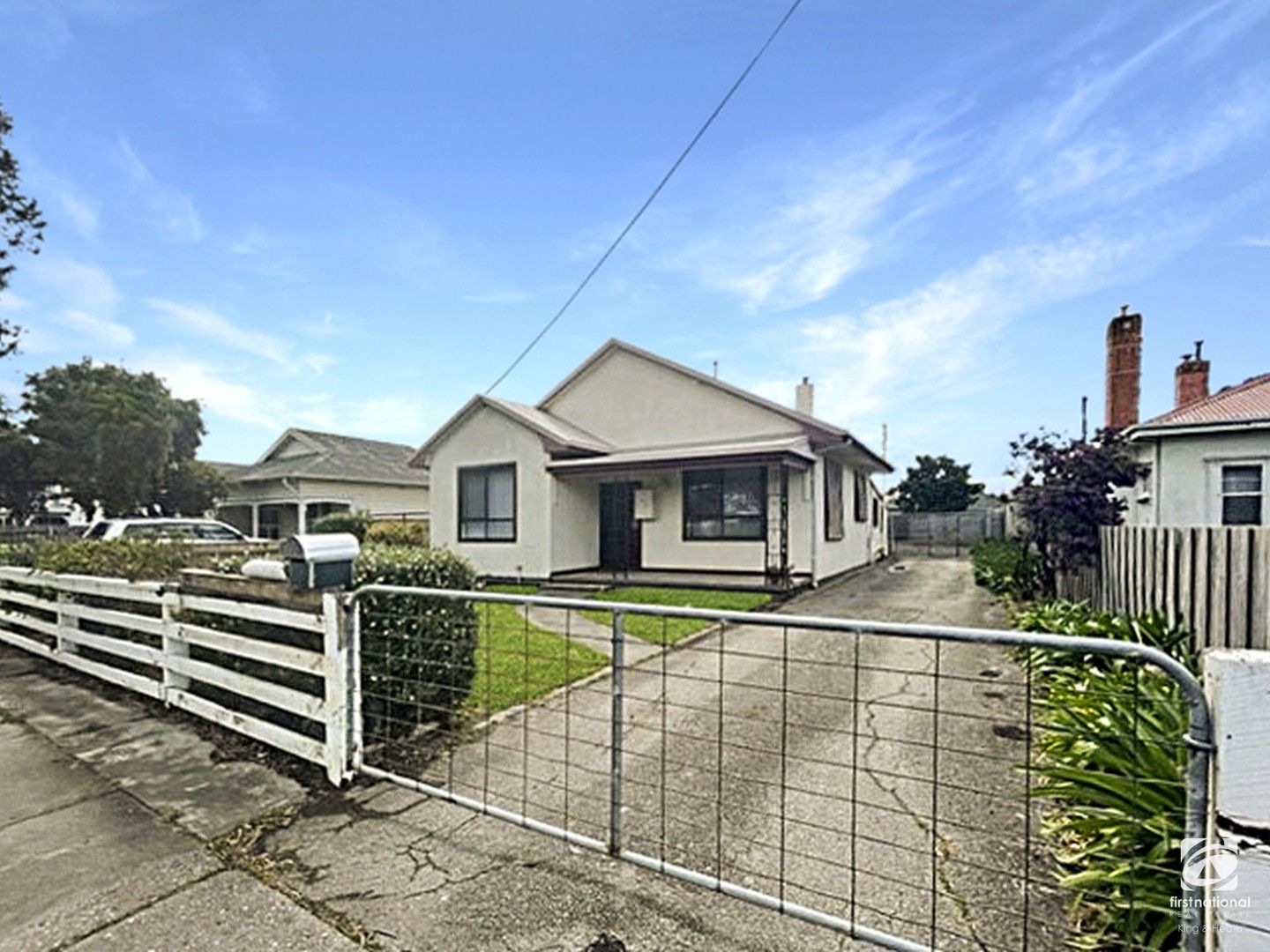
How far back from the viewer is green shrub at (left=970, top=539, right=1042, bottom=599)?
38.0ft

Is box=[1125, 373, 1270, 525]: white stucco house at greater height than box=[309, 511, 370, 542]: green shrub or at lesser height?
greater

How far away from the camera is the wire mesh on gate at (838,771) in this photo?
262 centimetres

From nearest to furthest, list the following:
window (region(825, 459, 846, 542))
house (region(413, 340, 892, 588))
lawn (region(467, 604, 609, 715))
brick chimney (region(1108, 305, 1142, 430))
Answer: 1. lawn (region(467, 604, 609, 715))
2. house (region(413, 340, 892, 588))
3. window (region(825, 459, 846, 542))
4. brick chimney (region(1108, 305, 1142, 430))

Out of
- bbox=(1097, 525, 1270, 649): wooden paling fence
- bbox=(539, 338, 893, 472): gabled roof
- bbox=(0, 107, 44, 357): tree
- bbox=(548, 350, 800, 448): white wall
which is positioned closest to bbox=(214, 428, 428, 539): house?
bbox=(0, 107, 44, 357): tree

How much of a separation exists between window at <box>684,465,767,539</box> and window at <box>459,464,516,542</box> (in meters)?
4.35

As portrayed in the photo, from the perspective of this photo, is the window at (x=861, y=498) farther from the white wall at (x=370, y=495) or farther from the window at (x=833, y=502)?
the white wall at (x=370, y=495)

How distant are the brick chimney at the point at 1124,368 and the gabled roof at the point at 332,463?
76.3ft

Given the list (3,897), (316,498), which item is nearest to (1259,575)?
(3,897)

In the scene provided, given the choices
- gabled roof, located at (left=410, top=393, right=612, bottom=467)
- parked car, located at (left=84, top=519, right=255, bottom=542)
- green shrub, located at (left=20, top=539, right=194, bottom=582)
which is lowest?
parked car, located at (left=84, top=519, right=255, bottom=542)

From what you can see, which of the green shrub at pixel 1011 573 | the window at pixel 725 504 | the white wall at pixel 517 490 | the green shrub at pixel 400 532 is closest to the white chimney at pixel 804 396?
the window at pixel 725 504

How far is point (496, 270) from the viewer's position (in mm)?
14875

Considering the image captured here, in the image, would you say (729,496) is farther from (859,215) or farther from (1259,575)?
(1259,575)

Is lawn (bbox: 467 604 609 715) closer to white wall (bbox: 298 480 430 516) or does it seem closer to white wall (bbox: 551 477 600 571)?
white wall (bbox: 551 477 600 571)

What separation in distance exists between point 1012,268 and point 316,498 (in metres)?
23.9
